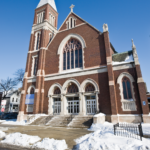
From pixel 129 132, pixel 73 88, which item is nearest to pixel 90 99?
pixel 73 88

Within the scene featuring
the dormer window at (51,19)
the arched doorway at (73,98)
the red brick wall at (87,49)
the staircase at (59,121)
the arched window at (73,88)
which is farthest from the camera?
the dormer window at (51,19)

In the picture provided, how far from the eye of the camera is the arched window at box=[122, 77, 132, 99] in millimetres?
16141

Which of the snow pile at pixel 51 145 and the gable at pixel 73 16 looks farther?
the gable at pixel 73 16

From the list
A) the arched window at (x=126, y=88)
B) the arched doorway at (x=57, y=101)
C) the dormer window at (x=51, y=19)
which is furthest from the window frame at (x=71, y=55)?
the dormer window at (x=51, y=19)

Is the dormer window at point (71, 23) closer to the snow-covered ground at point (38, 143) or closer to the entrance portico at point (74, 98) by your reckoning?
the entrance portico at point (74, 98)

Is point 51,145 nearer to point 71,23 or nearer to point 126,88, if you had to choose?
point 126,88

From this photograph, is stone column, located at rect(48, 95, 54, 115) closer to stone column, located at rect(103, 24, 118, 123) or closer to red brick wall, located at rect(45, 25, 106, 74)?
red brick wall, located at rect(45, 25, 106, 74)

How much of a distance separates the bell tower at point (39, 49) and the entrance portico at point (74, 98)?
2253mm

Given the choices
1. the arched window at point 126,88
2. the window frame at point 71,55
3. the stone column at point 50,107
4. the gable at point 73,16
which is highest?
the gable at point 73,16

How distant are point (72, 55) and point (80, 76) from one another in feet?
15.3

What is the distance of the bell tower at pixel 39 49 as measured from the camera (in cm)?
2147

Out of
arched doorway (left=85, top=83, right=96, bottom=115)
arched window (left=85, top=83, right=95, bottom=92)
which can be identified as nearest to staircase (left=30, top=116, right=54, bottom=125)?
arched doorway (left=85, top=83, right=96, bottom=115)

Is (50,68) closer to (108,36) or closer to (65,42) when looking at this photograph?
(65,42)

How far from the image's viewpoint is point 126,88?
53.8 feet
